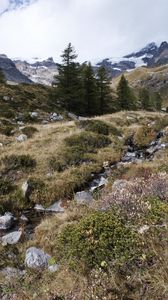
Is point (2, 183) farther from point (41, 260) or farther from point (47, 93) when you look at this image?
point (47, 93)

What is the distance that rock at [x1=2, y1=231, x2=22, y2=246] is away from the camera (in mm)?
9863

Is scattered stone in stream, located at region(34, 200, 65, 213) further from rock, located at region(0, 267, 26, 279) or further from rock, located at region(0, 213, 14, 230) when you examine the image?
rock, located at region(0, 267, 26, 279)

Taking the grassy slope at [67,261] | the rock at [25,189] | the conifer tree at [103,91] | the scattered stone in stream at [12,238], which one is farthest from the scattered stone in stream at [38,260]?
the conifer tree at [103,91]

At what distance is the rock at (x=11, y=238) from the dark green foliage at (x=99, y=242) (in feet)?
8.08

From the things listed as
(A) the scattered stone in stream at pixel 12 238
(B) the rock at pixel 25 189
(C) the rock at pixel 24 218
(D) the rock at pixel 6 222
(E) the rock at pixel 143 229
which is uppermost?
(E) the rock at pixel 143 229

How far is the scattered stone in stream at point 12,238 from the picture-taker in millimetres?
9852

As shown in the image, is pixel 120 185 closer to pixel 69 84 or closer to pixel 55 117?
pixel 55 117

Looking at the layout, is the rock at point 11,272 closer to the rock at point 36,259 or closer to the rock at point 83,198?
the rock at point 36,259

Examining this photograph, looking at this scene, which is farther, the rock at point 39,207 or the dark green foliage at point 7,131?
the dark green foliage at point 7,131

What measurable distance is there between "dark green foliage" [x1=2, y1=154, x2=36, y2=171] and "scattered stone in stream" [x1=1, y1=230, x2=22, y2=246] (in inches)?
219

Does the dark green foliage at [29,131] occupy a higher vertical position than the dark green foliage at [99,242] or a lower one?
lower

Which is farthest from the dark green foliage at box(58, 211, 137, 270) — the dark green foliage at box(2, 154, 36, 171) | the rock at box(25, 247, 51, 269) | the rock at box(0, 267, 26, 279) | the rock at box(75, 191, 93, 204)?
the dark green foliage at box(2, 154, 36, 171)

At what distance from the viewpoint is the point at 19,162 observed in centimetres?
1611

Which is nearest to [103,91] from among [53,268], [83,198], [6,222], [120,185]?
[83,198]
